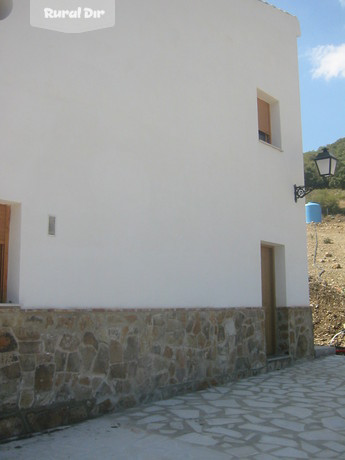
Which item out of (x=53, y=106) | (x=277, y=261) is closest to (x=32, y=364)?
(x=53, y=106)

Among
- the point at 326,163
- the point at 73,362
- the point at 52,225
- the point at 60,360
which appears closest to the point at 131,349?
the point at 73,362

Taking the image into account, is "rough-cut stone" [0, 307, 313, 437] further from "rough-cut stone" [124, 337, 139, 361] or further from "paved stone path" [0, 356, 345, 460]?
"paved stone path" [0, 356, 345, 460]

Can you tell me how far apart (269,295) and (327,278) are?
35.3ft

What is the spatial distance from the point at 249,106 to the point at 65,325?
537 centimetres

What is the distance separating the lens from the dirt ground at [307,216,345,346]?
12633 millimetres

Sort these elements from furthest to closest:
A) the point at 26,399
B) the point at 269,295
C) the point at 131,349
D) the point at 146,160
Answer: the point at 269,295, the point at 146,160, the point at 131,349, the point at 26,399

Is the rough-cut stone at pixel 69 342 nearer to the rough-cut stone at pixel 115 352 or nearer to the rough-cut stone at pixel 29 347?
the rough-cut stone at pixel 29 347

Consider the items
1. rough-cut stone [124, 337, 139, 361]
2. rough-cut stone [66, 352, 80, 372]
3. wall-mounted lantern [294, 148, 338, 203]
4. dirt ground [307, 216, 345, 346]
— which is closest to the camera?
rough-cut stone [66, 352, 80, 372]

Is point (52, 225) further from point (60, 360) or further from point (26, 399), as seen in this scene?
point (26, 399)

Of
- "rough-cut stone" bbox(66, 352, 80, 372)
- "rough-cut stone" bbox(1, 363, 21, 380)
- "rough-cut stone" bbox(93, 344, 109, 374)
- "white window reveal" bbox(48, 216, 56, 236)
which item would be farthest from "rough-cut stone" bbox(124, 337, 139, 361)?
"white window reveal" bbox(48, 216, 56, 236)

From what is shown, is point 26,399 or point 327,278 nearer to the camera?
point 26,399

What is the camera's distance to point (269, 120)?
9562 millimetres

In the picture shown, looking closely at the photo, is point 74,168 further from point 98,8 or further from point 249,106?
point 249,106

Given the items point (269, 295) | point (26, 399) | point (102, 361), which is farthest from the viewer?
point (269, 295)
